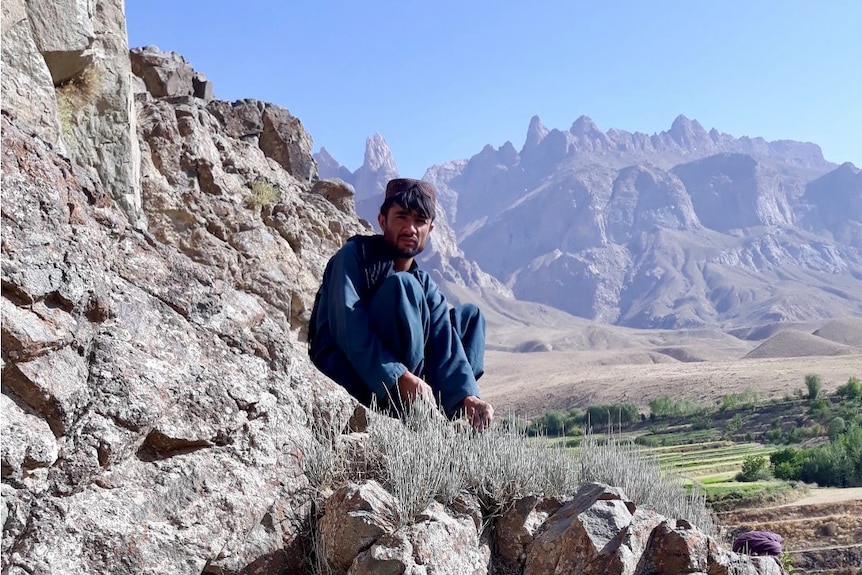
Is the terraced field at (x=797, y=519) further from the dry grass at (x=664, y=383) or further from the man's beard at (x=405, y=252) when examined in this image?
the dry grass at (x=664, y=383)

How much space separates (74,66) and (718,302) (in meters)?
161

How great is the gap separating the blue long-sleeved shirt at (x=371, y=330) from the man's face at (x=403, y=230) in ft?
0.18

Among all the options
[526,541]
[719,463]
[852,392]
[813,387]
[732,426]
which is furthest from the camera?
[813,387]

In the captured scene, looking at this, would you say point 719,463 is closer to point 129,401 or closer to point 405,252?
point 405,252

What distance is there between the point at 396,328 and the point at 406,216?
0.70 meters

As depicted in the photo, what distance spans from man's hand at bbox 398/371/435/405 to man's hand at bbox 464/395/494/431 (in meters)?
0.21

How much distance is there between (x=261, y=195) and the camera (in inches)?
388

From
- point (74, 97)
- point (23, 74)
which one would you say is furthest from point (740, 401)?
point (23, 74)

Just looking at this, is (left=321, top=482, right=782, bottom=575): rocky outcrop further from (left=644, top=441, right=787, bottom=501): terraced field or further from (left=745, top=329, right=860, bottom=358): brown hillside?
(left=745, top=329, right=860, bottom=358): brown hillside

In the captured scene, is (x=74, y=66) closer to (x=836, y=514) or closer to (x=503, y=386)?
(x=836, y=514)

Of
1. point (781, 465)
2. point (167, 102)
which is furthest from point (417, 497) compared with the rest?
point (781, 465)

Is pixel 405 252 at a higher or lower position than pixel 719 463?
higher

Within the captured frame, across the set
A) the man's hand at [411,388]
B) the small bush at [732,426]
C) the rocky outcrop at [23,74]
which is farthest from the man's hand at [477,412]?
the small bush at [732,426]

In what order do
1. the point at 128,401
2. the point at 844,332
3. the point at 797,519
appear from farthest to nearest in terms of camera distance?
the point at 844,332
the point at 797,519
the point at 128,401
